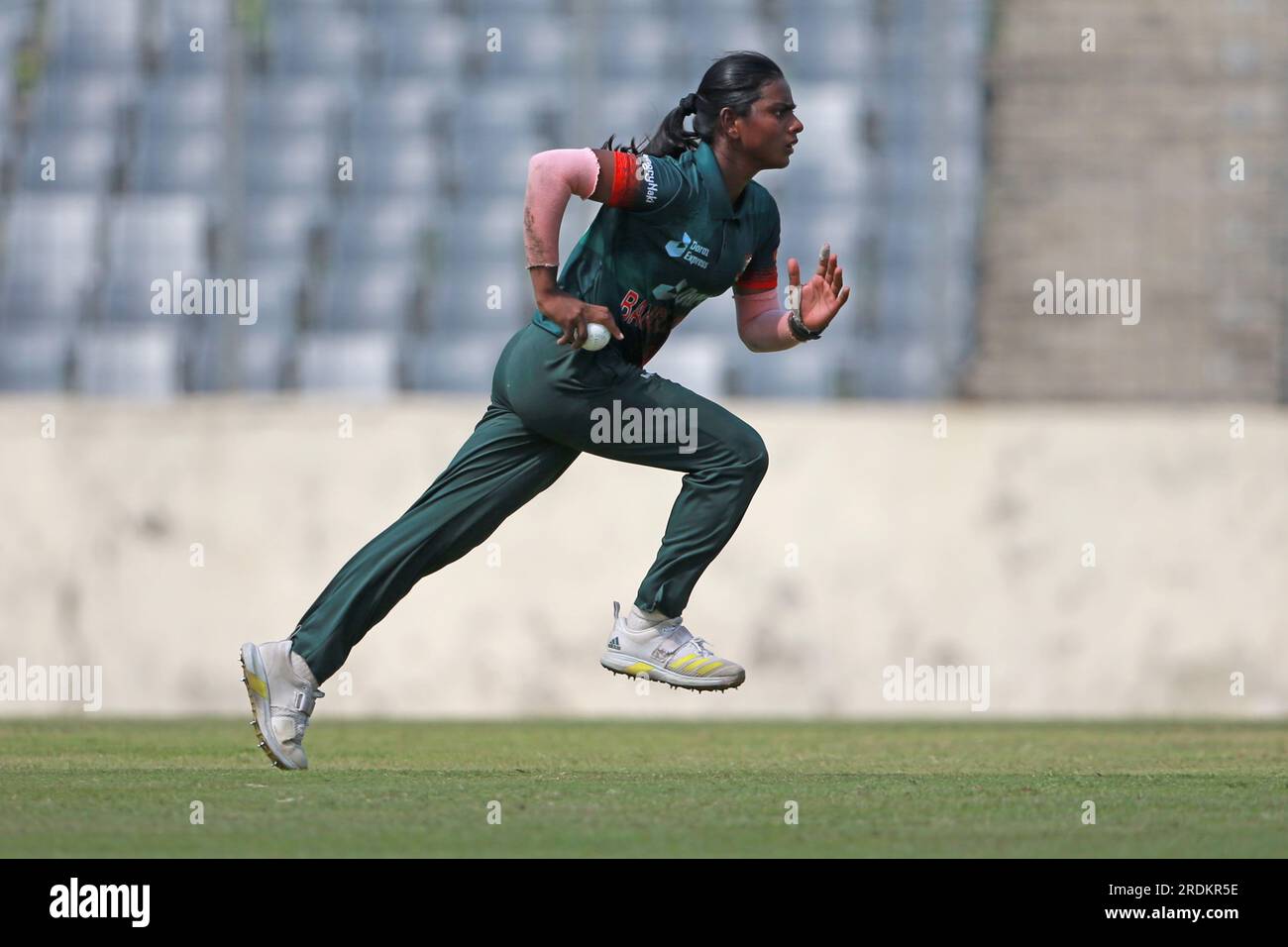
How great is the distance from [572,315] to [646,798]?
50.6 inches

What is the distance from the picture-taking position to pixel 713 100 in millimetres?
5602

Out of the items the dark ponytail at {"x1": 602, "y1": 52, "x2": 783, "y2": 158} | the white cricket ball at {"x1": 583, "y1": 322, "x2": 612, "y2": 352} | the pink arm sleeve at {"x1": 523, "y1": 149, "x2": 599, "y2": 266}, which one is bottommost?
the white cricket ball at {"x1": 583, "y1": 322, "x2": 612, "y2": 352}

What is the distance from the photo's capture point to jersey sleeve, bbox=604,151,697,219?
5.38m

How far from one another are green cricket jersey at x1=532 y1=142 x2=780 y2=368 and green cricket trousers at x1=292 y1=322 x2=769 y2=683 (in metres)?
A: 0.15

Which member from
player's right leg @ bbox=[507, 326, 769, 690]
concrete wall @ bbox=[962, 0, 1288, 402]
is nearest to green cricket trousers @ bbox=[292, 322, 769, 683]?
player's right leg @ bbox=[507, 326, 769, 690]

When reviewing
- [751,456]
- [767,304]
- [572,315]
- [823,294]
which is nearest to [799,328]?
[823,294]

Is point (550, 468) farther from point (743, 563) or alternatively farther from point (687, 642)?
point (743, 563)

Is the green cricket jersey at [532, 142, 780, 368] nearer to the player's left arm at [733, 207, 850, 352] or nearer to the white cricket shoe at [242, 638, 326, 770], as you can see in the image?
the player's left arm at [733, 207, 850, 352]

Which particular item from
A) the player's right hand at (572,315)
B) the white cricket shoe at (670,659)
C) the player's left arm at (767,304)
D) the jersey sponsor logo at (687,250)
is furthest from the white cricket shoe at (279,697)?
the player's left arm at (767,304)

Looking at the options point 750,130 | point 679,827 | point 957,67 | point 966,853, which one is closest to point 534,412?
point 750,130

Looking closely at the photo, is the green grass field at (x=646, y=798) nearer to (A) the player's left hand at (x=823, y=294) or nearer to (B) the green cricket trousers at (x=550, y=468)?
(B) the green cricket trousers at (x=550, y=468)

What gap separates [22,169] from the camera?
12.3 m

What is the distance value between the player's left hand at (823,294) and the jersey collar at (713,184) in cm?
26
